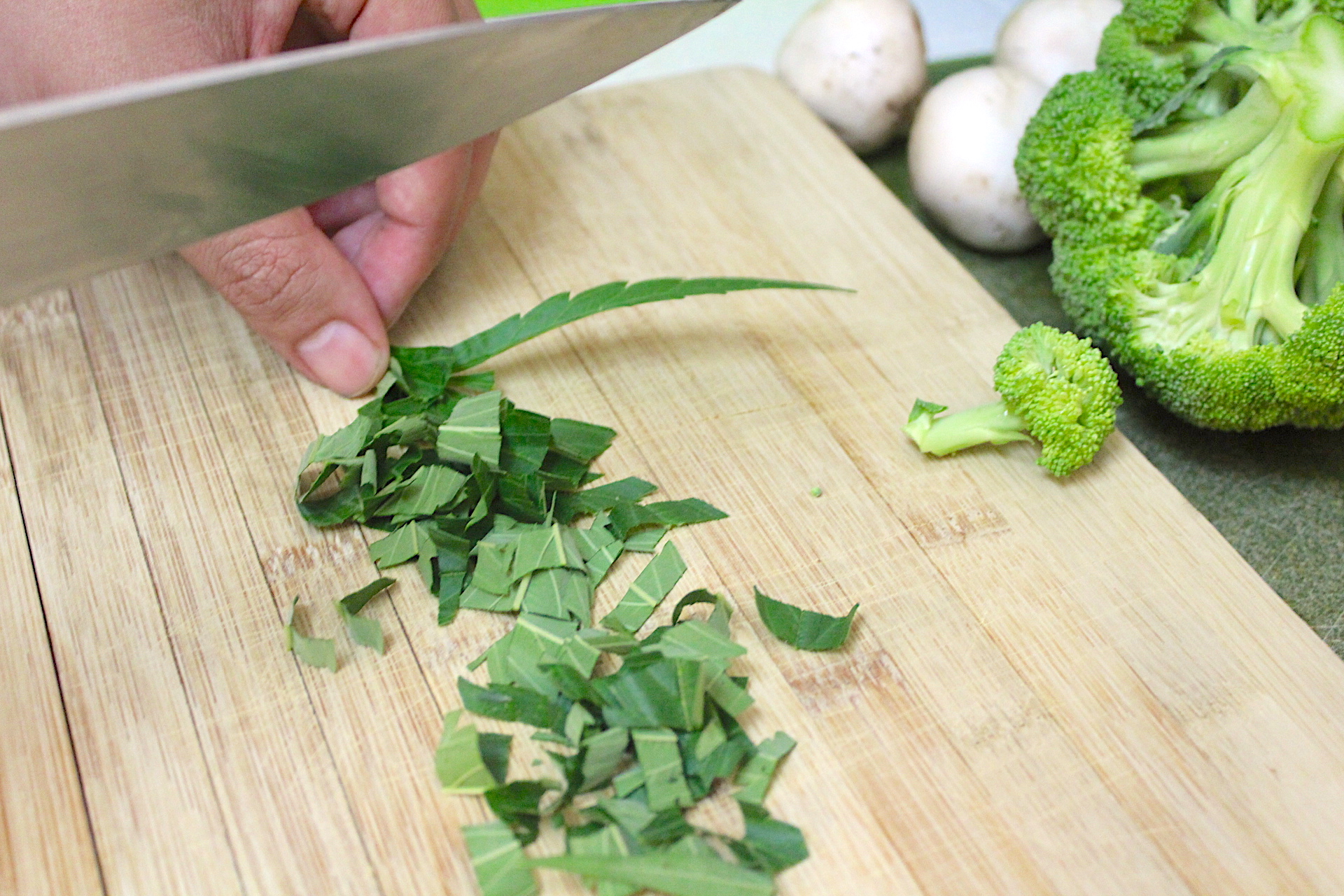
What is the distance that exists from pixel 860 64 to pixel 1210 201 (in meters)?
0.90

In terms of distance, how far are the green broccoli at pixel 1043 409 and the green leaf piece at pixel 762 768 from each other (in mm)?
564

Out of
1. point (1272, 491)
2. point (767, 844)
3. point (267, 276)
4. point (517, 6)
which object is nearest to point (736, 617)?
point (767, 844)

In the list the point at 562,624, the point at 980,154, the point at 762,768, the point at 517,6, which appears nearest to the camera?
the point at 762,768

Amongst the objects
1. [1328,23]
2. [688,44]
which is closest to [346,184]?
[1328,23]

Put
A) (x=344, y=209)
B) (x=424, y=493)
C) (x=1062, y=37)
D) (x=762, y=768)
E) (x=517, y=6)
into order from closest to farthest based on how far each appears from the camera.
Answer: (x=762, y=768)
(x=424, y=493)
(x=344, y=209)
(x=1062, y=37)
(x=517, y=6)

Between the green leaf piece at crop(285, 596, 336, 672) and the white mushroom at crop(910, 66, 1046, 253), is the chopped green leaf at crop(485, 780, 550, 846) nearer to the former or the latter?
the green leaf piece at crop(285, 596, 336, 672)

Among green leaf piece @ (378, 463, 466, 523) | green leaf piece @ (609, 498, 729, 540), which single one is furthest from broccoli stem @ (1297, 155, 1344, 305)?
green leaf piece @ (378, 463, 466, 523)

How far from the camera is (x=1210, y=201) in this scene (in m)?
1.84

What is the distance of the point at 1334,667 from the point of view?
1.45 m

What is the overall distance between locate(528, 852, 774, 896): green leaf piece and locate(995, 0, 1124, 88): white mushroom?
A: 1.87 m

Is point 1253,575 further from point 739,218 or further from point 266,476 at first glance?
point 266,476

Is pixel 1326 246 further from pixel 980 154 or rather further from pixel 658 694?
pixel 658 694

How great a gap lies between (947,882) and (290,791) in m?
0.77

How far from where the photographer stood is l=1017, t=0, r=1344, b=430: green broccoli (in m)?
1.69
